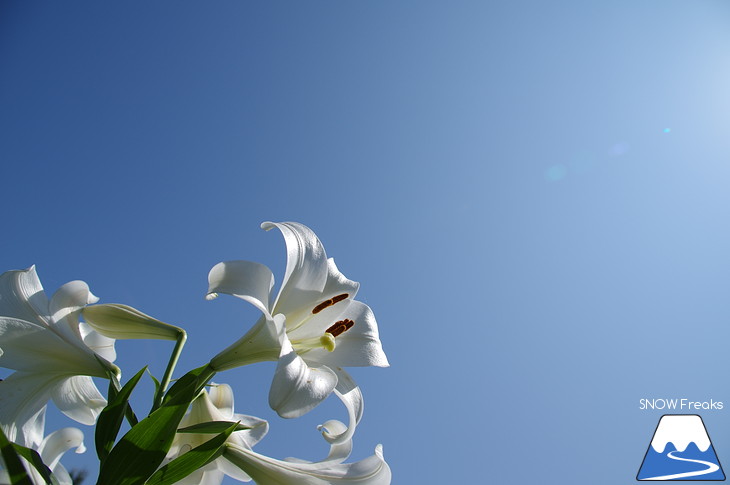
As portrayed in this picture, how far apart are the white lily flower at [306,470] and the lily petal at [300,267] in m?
0.24

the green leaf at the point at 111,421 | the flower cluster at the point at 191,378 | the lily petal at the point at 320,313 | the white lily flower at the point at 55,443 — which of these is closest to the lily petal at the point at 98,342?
the flower cluster at the point at 191,378

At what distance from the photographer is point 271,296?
0.82 meters

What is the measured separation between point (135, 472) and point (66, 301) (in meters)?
0.29

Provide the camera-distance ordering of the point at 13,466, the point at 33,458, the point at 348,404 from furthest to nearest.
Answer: the point at 348,404 → the point at 33,458 → the point at 13,466

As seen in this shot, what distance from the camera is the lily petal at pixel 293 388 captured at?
63 centimetres

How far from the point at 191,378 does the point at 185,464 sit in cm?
12

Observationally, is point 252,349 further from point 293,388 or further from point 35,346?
point 35,346

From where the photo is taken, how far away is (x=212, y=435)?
0.82m

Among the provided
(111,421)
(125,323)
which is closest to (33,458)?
(111,421)

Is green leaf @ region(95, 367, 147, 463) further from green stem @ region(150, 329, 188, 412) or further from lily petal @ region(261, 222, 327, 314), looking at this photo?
lily petal @ region(261, 222, 327, 314)

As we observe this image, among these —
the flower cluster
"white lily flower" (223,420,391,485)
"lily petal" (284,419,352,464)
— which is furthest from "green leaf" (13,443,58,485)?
"lily petal" (284,419,352,464)

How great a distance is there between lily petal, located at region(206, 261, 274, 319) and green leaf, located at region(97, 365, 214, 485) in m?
0.17

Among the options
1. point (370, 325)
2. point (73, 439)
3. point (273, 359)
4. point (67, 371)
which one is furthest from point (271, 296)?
point (73, 439)

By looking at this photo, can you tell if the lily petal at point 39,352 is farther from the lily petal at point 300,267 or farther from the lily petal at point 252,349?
the lily petal at point 300,267
